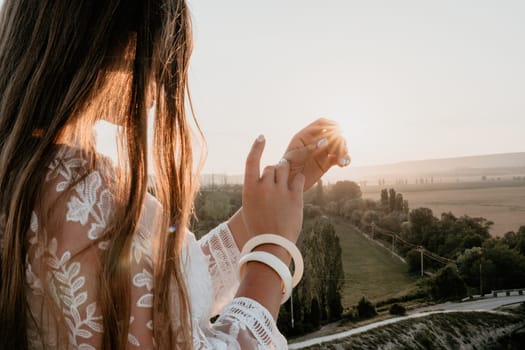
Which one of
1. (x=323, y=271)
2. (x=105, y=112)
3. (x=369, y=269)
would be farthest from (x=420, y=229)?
(x=105, y=112)

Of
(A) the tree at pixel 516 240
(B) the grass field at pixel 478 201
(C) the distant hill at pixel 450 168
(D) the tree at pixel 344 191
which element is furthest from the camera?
(C) the distant hill at pixel 450 168

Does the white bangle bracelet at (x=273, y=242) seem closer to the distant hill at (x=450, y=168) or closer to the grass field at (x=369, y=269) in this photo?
the grass field at (x=369, y=269)

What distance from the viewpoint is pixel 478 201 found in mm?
18969

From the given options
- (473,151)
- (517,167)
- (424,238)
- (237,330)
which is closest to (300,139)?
(237,330)

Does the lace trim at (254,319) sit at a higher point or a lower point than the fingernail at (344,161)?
lower

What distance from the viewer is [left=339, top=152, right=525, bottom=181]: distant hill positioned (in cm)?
2006

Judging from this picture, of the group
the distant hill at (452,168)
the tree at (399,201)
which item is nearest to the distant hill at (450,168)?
the distant hill at (452,168)

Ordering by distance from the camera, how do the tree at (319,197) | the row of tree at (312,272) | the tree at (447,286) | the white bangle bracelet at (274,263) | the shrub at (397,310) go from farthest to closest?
the tree at (319,197), the tree at (447,286), the shrub at (397,310), the row of tree at (312,272), the white bangle bracelet at (274,263)

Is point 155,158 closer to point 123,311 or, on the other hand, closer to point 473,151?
point 123,311

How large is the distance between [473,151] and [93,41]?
28.8m

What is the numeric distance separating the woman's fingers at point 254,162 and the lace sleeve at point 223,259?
9.3 inches

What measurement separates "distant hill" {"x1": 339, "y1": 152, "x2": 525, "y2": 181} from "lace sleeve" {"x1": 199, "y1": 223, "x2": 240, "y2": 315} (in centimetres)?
1778

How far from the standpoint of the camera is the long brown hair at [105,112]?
397 millimetres

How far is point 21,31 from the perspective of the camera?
1.44ft
